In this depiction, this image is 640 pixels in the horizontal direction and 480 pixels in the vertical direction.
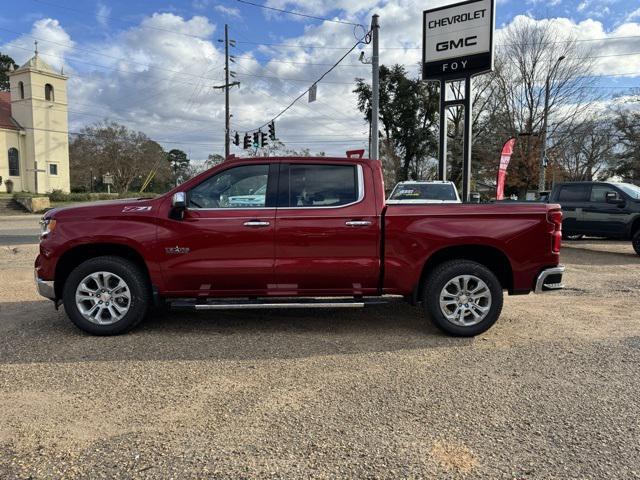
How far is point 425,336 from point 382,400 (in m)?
1.75

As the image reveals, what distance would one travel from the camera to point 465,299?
17.0 ft

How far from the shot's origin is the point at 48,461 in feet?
9.41

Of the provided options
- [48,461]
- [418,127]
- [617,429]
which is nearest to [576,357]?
[617,429]

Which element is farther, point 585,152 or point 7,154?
point 585,152

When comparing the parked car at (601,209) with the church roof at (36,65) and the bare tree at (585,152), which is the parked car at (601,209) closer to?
the bare tree at (585,152)

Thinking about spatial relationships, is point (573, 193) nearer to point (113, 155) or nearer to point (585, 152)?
point (585, 152)

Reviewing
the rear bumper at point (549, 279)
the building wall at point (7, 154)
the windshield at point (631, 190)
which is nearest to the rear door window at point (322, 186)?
the rear bumper at point (549, 279)

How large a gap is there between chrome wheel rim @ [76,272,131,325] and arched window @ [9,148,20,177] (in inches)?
2168

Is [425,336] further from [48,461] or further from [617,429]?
[48,461]

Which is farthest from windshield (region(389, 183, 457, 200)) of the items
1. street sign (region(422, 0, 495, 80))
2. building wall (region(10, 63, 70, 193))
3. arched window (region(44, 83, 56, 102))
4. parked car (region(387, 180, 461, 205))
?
arched window (region(44, 83, 56, 102))

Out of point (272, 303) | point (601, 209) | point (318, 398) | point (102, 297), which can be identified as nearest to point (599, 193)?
point (601, 209)

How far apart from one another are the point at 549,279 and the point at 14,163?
58.2 meters

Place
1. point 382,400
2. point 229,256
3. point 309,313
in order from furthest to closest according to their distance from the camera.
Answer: point 309,313
point 229,256
point 382,400

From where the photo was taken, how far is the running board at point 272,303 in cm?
502
